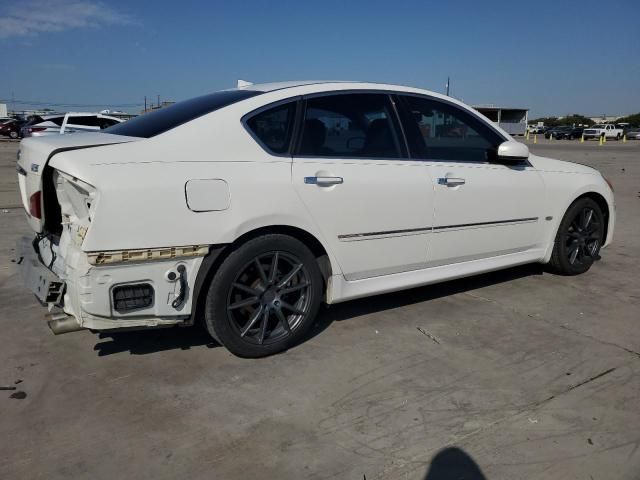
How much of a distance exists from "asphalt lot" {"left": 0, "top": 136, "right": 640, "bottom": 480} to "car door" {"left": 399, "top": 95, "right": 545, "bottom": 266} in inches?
21.1

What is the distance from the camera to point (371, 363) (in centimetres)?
326

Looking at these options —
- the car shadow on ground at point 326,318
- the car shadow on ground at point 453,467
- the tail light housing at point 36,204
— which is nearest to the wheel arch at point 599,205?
the car shadow on ground at point 326,318

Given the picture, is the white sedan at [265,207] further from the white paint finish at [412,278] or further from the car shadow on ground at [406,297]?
the car shadow on ground at [406,297]

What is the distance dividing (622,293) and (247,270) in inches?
134

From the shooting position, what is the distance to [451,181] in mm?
3859

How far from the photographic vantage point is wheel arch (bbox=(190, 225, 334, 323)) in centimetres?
297

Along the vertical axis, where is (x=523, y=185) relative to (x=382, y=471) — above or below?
above

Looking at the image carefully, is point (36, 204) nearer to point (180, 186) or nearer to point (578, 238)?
point (180, 186)

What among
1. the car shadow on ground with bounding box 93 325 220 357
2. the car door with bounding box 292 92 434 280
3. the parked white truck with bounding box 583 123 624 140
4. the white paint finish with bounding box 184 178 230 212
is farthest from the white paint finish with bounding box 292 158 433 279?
the parked white truck with bounding box 583 123 624 140


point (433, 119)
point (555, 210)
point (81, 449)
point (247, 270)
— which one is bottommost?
point (81, 449)

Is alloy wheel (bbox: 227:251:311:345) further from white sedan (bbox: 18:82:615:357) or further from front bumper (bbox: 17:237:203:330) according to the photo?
front bumper (bbox: 17:237:203:330)

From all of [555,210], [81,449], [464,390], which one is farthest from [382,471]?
[555,210]

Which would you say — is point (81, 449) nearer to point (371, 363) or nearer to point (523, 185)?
point (371, 363)

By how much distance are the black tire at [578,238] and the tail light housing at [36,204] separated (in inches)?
162
